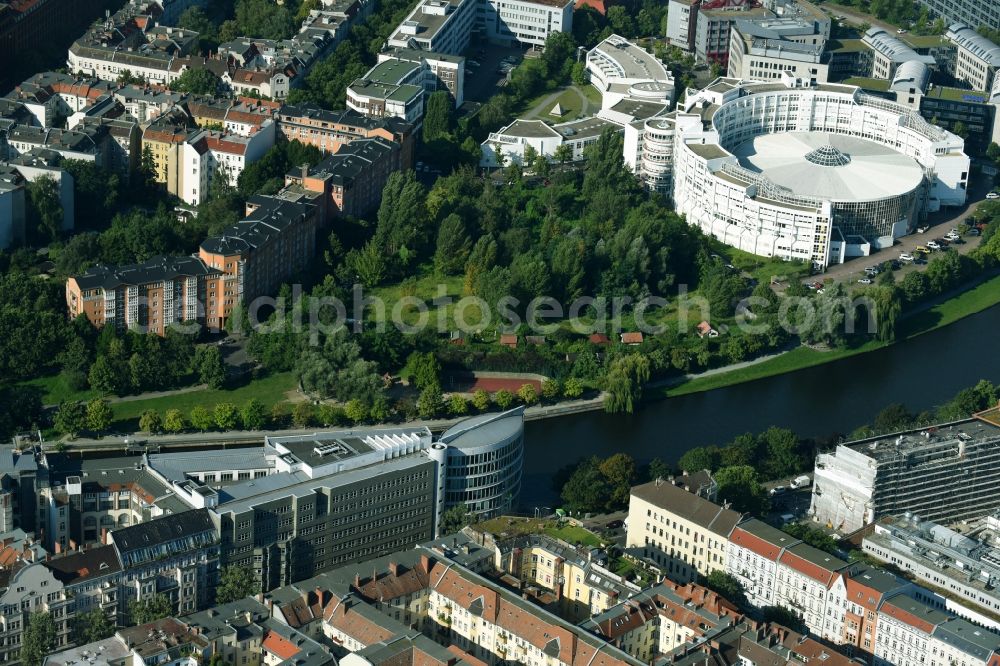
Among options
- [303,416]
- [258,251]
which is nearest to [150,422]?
[303,416]

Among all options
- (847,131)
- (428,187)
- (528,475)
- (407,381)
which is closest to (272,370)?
(407,381)

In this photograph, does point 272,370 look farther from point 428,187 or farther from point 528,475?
point 428,187

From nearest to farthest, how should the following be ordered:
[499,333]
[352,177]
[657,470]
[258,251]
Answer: [657,470], [258,251], [499,333], [352,177]

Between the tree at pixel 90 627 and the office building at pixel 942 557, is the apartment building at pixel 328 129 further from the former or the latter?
the tree at pixel 90 627

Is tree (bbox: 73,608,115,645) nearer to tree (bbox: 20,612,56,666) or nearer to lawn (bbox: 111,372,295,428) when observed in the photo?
tree (bbox: 20,612,56,666)

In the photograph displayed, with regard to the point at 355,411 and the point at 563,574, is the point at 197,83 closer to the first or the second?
the point at 355,411

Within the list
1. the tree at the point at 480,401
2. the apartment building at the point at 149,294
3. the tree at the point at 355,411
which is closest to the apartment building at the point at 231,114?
the apartment building at the point at 149,294
